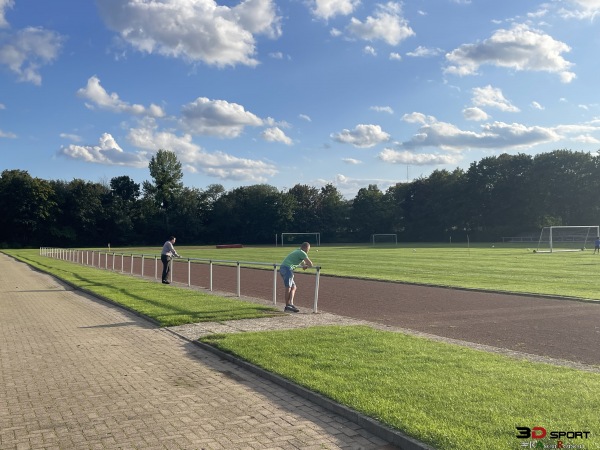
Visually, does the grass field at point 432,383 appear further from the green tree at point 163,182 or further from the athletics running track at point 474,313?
the green tree at point 163,182

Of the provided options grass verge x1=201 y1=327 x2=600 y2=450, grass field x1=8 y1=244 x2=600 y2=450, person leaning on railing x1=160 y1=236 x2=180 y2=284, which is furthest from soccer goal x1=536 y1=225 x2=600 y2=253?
grass verge x1=201 y1=327 x2=600 y2=450

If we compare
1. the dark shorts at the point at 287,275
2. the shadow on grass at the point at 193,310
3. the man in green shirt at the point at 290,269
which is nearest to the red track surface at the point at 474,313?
the man in green shirt at the point at 290,269

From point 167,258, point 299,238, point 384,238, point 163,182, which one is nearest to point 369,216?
point 384,238

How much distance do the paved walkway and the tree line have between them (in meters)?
79.1

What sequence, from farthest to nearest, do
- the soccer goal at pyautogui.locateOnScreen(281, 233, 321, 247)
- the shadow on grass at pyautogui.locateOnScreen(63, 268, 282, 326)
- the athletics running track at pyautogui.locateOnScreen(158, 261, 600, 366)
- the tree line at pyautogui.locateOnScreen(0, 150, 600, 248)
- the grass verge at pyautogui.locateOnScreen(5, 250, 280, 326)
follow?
the soccer goal at pyautogui.locateOnScreen(281, 233, 321, 247), the tree line at pyautogui.locateOnScreen(0, 150, 600, 248), the grass verge at pyautogui.locateOnScreen(5, 250, 280, 326), the shadow on grass at pyautogui.locateOnScreen(63, 268, 282, 326), the athletics running track at pyautogui.locateOnScreen(158, 261, 600, 366)

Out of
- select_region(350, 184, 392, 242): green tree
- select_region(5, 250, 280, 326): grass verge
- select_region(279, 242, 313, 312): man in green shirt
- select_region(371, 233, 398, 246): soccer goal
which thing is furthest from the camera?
select_region(350, 184, 392, 242): green tree

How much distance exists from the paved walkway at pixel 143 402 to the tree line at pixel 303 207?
260 ft

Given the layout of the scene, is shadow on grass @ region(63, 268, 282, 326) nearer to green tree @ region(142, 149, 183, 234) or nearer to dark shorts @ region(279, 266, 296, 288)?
dark shorts @ region(279, 266, 296, 288)

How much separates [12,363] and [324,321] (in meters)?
5.66

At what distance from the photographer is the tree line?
80.8 metres

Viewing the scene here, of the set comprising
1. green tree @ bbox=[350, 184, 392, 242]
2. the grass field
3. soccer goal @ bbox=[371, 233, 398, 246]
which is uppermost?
green tree @ bbox=[350, 184, 392, 242]

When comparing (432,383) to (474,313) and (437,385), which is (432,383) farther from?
(474,313)

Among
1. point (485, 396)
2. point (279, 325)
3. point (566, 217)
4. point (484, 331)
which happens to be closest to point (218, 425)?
point (485, 396)

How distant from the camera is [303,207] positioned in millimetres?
104312
